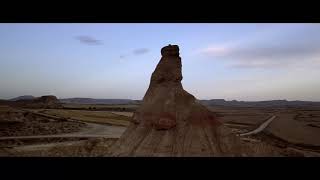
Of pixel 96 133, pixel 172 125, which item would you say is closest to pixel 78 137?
pixel 96 133

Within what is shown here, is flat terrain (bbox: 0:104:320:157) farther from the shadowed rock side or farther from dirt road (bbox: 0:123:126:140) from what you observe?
the shadowed rock side

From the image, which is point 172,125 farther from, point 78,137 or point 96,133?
point 96,133

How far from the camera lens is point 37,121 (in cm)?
2391

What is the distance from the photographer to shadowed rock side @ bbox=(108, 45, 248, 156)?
12297 millimetres

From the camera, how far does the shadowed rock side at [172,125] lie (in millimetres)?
12297

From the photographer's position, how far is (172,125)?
1267cm

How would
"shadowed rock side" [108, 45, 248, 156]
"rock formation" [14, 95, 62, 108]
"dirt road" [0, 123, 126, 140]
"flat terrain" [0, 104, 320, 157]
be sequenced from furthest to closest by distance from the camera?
"rock formation" [14, 95, 62, 108] < "dirt road" [0, 123, 126, 140] < "flat terrain" [0, 104, 320, 157] < "shadowed rock side" [108, 45, 248, 156]

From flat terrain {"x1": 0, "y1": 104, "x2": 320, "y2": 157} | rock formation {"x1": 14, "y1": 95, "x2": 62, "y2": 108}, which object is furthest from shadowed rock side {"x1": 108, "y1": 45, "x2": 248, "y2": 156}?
rock formation {"x1": 14, "y1": 95, "x2": 62, "y2": 108}
